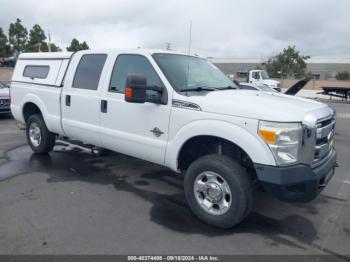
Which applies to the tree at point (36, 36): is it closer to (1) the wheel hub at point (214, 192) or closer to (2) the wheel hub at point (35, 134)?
(2) the wheel hub at point (35, 134)

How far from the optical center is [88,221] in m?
3.58

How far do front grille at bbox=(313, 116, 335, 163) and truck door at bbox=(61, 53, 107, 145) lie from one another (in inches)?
116

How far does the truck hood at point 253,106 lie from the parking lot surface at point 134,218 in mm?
1289

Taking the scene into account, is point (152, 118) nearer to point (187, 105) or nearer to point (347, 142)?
point (187, 105)

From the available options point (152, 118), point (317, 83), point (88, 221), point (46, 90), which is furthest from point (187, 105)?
point (317, 83)

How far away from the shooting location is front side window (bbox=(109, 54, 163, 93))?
4.07 meters

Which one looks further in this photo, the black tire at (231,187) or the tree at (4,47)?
the tree at (4,47)

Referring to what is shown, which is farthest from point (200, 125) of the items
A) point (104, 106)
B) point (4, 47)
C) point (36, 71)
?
point (4, 47)

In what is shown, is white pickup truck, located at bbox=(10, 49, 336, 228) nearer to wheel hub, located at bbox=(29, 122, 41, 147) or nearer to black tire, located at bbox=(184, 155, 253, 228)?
black tire, located at bbox=(184, 155, 253, 228)

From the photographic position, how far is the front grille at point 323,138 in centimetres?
333

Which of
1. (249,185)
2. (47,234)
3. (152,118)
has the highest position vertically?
(152,118)

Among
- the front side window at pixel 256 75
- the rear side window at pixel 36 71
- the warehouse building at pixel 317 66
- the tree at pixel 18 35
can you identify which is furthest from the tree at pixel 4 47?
the rear side window at pixel 36 71

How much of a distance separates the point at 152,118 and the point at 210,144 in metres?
0.80

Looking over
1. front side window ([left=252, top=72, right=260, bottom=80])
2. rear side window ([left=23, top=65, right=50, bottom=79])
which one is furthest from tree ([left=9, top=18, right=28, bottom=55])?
rear side window ([left=23, top=65, right=50, bottom=79])
